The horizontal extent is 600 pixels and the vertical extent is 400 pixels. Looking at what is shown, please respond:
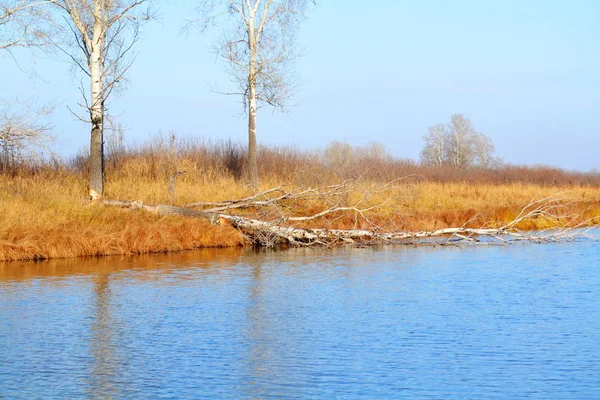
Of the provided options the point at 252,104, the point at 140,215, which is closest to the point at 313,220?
the point at 140,215

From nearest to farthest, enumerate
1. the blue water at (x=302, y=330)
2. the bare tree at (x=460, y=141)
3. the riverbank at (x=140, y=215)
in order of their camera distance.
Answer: the blue water at (x=302, y=330) < the riverbank at (x=140, y=215) < the bare tree at (x=460, y=141)

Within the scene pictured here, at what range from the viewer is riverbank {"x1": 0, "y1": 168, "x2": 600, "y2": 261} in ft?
52.5

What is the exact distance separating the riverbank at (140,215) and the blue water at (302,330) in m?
1.08

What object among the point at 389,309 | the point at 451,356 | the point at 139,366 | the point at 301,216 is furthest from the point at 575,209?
the point at 139,366

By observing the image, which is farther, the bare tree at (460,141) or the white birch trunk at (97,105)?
the bare tree at (460,141)

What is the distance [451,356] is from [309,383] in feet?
5.62

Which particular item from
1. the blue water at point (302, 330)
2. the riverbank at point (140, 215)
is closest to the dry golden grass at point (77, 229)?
the riverbank at point (140, 215)

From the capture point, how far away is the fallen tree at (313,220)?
60.0 ft

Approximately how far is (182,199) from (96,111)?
321 cm

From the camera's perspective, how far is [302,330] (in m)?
9.30

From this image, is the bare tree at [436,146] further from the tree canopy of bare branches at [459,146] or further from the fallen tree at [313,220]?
the fallen tree at [313,220]

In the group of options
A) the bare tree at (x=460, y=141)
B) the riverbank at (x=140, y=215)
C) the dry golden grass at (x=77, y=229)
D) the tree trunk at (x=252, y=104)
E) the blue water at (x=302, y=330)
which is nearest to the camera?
the blue water at (x=302, y=330)

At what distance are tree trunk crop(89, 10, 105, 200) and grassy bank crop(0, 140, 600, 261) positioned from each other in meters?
0.52

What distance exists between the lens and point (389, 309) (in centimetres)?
1052
